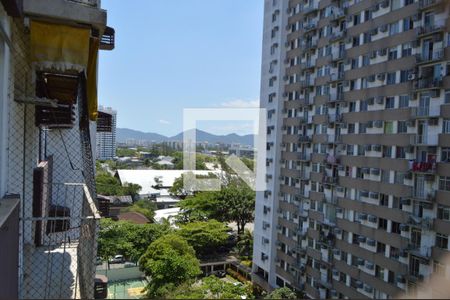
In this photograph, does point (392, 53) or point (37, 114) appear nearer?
point (37, 114)

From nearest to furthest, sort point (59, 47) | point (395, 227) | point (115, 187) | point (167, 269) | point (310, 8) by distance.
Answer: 1. point (59, 47)
2. point (395, 227)
3. point (167, 269)
4. point (310, 8)
5. point (115, 187)

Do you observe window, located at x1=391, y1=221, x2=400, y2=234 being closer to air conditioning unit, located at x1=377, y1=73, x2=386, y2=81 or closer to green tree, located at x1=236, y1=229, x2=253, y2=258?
air conditioning unit, located at x1=377, y1=73, x2=386, y2=81

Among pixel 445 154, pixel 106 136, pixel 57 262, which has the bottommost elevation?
pixel 57 262

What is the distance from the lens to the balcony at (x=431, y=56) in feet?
21.4

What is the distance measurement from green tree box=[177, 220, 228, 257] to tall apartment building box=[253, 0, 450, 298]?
1950 millimetres

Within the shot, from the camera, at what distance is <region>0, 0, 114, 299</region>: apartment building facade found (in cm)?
193

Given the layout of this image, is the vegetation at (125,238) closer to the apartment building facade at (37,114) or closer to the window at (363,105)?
the window at (363,105)

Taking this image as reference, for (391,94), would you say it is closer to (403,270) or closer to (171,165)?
(403,270)

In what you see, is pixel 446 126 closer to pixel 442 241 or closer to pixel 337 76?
pixel 442 241

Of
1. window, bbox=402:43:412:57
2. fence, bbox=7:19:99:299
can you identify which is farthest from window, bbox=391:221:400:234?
fence, bbox=7:19:99:299

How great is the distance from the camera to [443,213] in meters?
6.38

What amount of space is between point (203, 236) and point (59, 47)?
12.4m

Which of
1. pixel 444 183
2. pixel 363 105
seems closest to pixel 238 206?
pixel 363 105

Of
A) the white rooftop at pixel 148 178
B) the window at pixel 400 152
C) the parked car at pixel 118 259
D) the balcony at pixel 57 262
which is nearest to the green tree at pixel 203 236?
the parked car at pixel 118 259
